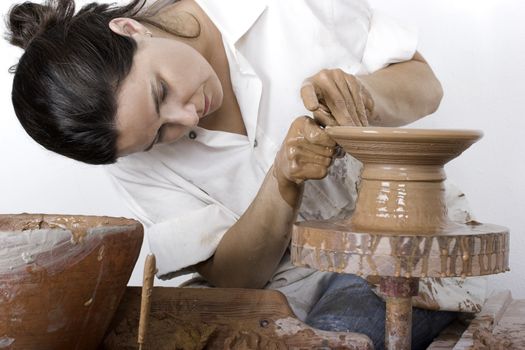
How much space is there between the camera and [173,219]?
6.19ft

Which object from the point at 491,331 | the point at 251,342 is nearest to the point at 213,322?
the point at 251,342

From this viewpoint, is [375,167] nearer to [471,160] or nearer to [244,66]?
[244,66]

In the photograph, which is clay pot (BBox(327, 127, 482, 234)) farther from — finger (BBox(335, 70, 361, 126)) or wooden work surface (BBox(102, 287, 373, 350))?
wooden work surface (BBox(102, 287, 373, 350))

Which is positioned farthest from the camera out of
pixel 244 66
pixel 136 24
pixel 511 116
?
pixel 511 116

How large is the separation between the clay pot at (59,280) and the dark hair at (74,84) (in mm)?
329

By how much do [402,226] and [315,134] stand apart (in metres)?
0.25

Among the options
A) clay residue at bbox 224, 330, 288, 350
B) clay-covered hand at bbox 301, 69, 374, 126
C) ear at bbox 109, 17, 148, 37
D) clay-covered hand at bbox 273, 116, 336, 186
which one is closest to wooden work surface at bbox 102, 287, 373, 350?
clay residue at bbox 224, 330, 288, 350

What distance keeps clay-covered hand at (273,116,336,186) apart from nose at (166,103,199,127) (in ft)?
0.81

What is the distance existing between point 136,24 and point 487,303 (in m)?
Result: 0.99

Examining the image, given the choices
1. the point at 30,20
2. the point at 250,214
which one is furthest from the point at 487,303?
the point at 30,20

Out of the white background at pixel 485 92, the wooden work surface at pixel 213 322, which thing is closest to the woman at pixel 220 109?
the wooden work surface at pixel 213 322

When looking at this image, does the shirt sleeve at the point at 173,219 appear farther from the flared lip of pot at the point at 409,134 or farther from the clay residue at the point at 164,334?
the flared lip of pot at the point at 409,134

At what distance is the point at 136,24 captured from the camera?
1.73 metres

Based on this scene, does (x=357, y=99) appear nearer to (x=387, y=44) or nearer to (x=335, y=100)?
(x=335, y=100)
